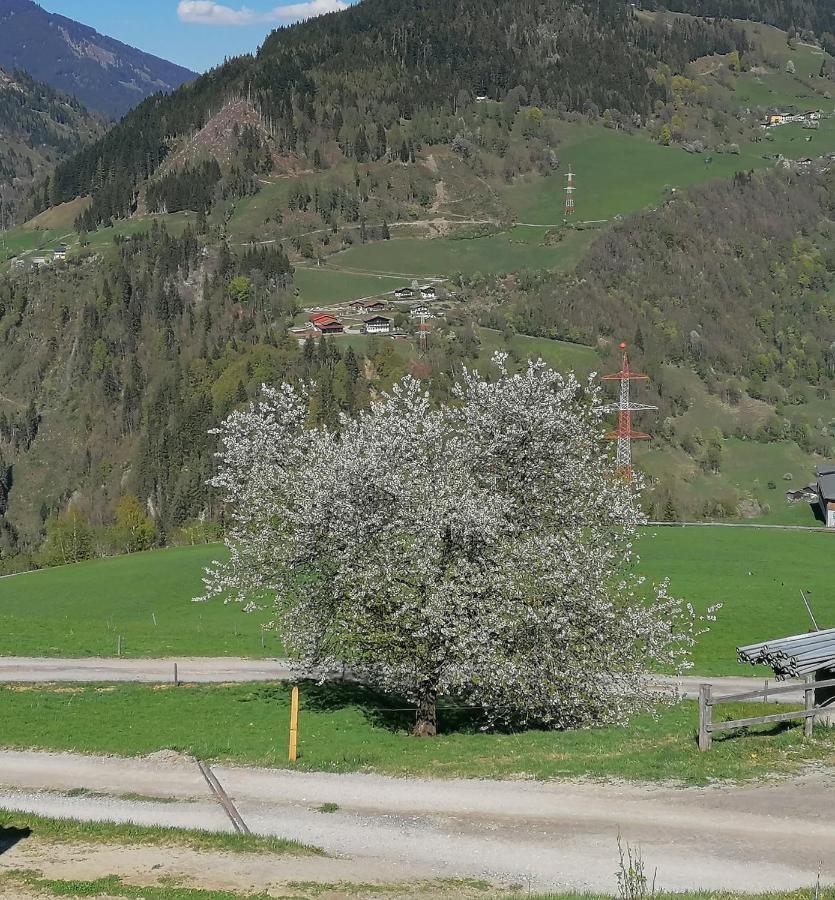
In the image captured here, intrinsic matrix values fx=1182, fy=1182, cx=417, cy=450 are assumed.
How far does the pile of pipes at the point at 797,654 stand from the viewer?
32.9 meters

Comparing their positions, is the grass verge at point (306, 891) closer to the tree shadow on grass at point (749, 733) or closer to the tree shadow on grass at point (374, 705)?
the tree shadow on grass at point (749, 733)

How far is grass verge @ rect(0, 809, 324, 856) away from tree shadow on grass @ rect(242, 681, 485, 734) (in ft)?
43.4

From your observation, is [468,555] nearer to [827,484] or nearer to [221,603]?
[221,603]

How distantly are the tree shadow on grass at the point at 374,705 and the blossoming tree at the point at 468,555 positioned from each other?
215 cm

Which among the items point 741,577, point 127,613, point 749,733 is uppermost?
point 741,577

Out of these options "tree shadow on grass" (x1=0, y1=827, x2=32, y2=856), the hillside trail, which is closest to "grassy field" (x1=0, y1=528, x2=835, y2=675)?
the hillside trail

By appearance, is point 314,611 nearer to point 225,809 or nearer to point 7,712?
point 225,809

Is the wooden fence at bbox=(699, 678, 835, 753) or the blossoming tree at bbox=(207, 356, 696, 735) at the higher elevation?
the blossoming tree at bbox=(207, 356, 696, 735)

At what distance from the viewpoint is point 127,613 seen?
86.9 meters

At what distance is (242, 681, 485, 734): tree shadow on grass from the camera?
40.5 metres

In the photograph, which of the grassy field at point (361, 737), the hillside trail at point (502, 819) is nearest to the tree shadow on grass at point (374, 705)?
the grassy field at point (361, 737)

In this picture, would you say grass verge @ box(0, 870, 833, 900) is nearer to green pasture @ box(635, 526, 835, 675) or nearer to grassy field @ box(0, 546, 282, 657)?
green pasture @ box(635, 526, 835, 675)

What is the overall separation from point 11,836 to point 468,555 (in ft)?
49.7

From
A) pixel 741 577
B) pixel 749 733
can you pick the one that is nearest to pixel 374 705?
pixel 749 733
